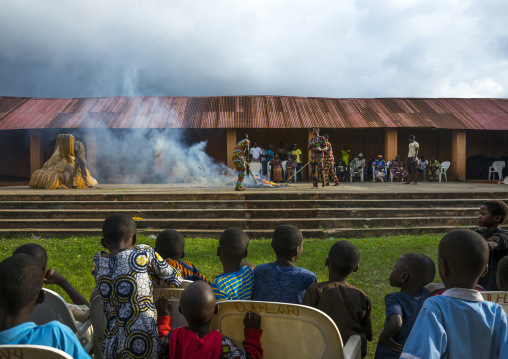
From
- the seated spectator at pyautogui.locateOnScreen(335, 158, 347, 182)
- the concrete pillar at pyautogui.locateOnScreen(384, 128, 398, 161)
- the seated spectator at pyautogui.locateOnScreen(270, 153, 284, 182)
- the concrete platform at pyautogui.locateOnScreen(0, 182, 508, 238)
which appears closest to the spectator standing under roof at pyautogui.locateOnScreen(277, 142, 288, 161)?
the seated spectator at pyautogui.locateOnScreen(270, 153, 284, 182)

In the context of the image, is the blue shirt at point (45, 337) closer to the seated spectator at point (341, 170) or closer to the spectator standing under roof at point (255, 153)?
the spectator standing under roof at point (255, 153)

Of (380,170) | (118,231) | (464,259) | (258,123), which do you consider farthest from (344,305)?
(380,170)

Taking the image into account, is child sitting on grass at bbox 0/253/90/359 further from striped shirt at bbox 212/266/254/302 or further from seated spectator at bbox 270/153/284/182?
seated spectator at bbox 270/153/284/182

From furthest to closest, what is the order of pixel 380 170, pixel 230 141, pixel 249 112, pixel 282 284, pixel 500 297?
pixel 249 112
pixel 380 170
pixel 230 141
pixel 282 284
pixel 500 297

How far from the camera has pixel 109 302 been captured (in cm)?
242

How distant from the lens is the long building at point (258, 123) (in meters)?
17.8

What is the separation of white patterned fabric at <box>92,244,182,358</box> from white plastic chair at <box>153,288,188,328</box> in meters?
0.09

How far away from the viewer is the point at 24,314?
1699 mm

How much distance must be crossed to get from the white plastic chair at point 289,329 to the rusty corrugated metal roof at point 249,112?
15.8 m

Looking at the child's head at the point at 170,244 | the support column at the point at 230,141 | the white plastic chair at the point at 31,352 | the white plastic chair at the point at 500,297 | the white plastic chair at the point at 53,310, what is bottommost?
the white plastic chair at the point at 53,310

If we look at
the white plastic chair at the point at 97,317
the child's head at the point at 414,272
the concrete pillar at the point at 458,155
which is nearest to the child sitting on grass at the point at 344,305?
the child's head at the point at 414,272

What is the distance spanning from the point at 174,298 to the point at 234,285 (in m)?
0.37

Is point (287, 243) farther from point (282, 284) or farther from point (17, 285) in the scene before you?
point (17, 285)

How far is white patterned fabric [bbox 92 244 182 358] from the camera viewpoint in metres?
2.35
